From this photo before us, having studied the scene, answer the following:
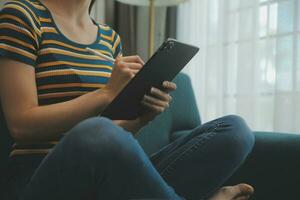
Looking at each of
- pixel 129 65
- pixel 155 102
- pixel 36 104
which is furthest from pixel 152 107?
pixel 36 104

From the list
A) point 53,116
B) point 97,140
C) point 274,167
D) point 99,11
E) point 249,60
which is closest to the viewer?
point 97,140

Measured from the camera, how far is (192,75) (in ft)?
6.78

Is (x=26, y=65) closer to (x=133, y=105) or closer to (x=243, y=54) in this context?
(x=133, y=105)

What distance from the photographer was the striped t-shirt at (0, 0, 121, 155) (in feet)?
2.68

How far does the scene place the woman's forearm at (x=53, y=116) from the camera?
2.55 feet

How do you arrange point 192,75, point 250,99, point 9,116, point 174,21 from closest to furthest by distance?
point 9,116 → point 250,99 → point 192,75 → point 174,21

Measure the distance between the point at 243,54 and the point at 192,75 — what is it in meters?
0.36

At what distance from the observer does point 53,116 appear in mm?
783

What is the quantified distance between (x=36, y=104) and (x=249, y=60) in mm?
1142

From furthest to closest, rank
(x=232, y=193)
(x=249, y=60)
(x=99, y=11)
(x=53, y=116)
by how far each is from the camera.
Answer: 1. (x=99, y=11)
2. (x=249, y=60)
3. (x=232, y=193)
4. (x=53, y=116)

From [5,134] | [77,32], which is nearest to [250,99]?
[77,32]

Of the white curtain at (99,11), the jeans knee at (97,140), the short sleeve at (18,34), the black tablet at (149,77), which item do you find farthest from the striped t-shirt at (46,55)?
the white curtain at (99,11)

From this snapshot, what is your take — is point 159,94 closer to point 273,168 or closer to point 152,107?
point 152,107

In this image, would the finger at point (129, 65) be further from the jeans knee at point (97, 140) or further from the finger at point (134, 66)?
the jeans knee at point (97, 140)
